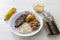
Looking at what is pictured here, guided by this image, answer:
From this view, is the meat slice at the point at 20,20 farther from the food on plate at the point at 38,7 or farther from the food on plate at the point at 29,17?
the food on plate at the point at 38,7

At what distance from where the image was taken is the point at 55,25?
1.00m

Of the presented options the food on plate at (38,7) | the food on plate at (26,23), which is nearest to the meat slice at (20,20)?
the food on plate at (26,23)

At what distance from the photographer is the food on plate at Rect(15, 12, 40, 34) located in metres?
0.98

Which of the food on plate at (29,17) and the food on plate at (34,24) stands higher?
the food on plate at (29,17)

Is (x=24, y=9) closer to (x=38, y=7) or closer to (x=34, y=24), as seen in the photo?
(x=38, y=7)

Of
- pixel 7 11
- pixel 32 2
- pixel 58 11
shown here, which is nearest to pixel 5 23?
pixel 7 11

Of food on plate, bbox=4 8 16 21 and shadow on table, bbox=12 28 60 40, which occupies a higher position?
food on plate, bbox=4 8 16 21

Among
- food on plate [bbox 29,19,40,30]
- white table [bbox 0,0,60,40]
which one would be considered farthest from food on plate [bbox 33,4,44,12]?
food on plate [bbox 29,19,40,30]

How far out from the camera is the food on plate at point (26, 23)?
0.98 m

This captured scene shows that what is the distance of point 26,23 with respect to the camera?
1026 millimetres

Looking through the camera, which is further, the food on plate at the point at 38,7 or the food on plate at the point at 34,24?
the food on plate at the point at 38,7

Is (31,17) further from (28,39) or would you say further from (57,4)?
(57,4)

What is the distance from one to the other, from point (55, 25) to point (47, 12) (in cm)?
17

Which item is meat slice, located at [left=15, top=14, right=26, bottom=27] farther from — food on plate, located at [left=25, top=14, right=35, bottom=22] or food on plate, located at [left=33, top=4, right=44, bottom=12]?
food on plate, located at [left=33, top=4, right=44, bottom=12]
